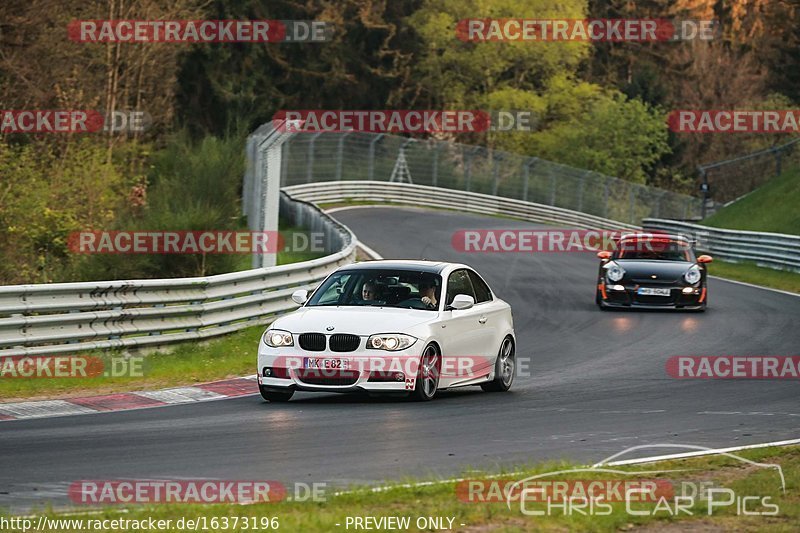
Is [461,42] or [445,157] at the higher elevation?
[461,42]

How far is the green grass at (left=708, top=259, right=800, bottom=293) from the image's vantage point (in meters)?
31.9

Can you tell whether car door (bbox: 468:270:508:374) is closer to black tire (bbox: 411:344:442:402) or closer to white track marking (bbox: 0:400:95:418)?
black tire (bbox: 411:344:442:402)

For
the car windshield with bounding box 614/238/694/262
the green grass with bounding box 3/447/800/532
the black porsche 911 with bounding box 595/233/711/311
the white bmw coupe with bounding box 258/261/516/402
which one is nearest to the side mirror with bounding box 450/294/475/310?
the white bmw coupe with bounding box 258/261/516/402

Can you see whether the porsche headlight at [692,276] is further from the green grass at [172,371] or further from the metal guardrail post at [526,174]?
the metal guardrail post at [526,174]

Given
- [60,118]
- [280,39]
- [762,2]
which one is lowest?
[60,118]

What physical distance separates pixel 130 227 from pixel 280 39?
5120 centimetres

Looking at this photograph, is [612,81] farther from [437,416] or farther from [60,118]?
[437,416]

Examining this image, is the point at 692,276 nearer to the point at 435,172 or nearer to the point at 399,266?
the point at 399,266

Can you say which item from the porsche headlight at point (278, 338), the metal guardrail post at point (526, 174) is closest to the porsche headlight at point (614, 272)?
the porsche headlight at point (278, 338)

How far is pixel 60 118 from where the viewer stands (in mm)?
34938

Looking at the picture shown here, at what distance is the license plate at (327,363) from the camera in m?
13.6

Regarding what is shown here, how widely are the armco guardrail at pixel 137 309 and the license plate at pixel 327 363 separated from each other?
3599 mm

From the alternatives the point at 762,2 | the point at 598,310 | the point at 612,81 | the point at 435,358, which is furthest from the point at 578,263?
the point at 762,2

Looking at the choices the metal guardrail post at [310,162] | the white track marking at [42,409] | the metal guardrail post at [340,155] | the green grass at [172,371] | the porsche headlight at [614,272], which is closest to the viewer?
the white track marking at [42,409]
